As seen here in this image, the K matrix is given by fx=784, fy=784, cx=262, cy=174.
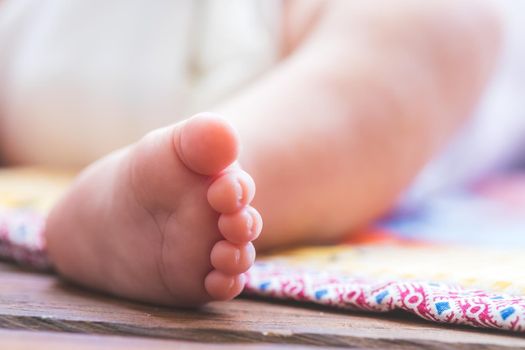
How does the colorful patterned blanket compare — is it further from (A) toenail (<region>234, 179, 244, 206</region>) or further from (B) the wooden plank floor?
(A) toenail (<region>234, 179, 244, 206</region>)

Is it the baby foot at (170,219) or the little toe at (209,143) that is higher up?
the little toe at (209,143)

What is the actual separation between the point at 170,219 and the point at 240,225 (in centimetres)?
7

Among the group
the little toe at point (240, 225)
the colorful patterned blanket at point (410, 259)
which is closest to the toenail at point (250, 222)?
the little toe at point (240, 225)

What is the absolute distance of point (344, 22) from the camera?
829 millimetres

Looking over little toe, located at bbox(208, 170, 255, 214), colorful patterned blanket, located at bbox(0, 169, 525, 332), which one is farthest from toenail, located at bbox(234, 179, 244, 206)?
colorful patterned blanket, located at bbox(0, 169, 525, 332)

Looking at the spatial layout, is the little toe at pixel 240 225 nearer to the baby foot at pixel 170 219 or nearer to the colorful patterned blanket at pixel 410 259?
the baby foot at pixel 170 219

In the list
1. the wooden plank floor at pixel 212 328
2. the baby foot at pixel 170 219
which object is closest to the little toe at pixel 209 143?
the baby foot at pixel 170 219

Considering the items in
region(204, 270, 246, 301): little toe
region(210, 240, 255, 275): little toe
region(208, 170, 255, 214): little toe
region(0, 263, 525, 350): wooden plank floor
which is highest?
region(208, 170, 255, 214): little toe

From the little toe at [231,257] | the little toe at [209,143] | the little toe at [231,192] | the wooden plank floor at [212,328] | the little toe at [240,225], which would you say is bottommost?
the wooden plank floor at [212,328]

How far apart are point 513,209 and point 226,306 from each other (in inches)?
24.1

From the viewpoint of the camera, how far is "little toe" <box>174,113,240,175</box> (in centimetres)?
49

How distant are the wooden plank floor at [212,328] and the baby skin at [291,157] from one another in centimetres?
3

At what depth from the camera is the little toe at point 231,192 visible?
0.50 metres

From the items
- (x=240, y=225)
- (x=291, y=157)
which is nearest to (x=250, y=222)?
Answer: (x=240, y=225)
